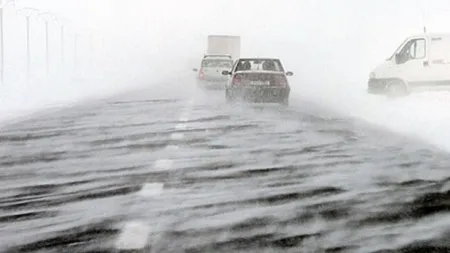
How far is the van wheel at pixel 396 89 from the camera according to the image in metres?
25.4

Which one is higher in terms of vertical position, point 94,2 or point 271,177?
point 94,2

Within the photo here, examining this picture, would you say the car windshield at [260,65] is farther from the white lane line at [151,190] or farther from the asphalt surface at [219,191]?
the white lane line at [151,190]

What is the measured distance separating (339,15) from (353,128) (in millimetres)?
37935

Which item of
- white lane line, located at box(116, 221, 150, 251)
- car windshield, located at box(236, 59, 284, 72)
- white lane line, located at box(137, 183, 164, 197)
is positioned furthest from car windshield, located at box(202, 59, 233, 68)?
white lane line, located at box(116, 221, 150, 251)

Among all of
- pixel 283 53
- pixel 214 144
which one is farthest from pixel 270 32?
pixel 214 144

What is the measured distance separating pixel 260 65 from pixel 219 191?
17983 millimetres

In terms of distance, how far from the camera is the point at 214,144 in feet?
42.5

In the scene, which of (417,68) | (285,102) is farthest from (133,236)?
(417,68)

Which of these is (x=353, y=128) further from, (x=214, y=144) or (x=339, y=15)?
(x=339, y=15)

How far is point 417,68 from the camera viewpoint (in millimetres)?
25203

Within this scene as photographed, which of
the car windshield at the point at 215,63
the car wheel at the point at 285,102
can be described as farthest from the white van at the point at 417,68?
the car windshield at the point at 215,63

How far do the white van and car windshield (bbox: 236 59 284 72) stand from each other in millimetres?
3181

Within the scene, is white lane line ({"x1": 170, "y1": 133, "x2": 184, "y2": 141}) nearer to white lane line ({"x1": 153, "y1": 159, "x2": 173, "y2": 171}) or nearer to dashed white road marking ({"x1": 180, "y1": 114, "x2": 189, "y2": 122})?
white lane line ({"x1": 153, "y1": 159, "x2": 173, "y2": 171})

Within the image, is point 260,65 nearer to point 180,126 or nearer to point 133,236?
point 180,126
